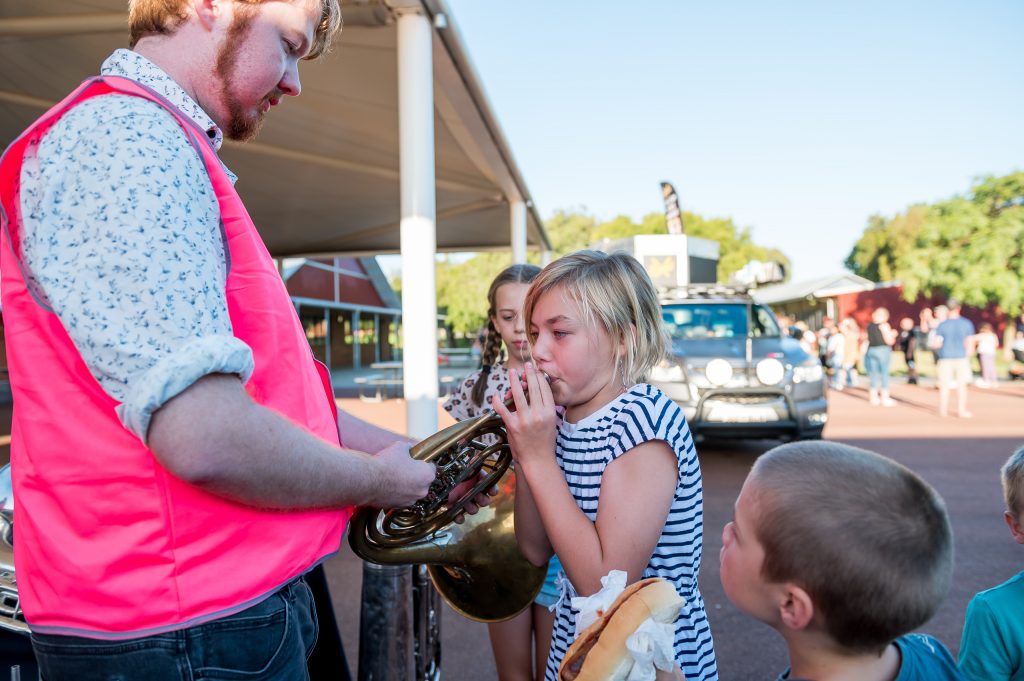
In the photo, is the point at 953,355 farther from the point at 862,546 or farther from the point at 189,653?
the point at 189,653

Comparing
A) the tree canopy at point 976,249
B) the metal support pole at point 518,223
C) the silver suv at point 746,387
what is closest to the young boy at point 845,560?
the silver suv at point 746,387

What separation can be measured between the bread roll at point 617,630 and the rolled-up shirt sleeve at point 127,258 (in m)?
0.72

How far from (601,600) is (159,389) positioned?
0.84m

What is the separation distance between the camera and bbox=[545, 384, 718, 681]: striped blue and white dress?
1.53m

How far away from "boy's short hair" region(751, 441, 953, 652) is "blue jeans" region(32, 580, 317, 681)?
2.82 ft

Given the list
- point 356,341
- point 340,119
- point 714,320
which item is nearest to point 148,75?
point 340,119

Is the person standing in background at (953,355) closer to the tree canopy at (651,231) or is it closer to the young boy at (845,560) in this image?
the young boy at (845,560)

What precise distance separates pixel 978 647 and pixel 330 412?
163cm

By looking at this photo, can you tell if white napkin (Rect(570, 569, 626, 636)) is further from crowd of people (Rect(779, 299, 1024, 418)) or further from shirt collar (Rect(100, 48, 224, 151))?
crowd of people (Rect(779, 299, 1024, 418))

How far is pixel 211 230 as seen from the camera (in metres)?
1.03

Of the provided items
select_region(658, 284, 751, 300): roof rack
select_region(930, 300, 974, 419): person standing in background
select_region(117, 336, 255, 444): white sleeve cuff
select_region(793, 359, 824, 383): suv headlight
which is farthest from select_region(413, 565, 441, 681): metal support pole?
select_region(930, 300, 974, 419): person standing in background

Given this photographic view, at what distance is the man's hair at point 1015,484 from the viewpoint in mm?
1779

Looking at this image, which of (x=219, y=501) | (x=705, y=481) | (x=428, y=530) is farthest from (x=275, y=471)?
(x=705, y=481)

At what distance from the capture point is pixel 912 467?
22.8 ft
